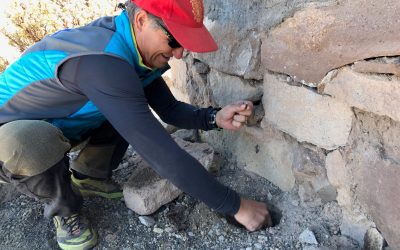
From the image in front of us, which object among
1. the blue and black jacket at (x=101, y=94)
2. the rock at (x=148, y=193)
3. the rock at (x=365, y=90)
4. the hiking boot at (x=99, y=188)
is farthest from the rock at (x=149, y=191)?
the rock at (x=365, y=90)

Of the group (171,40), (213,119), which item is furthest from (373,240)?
(171,40)

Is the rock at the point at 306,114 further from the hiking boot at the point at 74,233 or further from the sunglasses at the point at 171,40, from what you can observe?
the hiking boot at the point at 74,233

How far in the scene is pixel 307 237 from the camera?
1823mm

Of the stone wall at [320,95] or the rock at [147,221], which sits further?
the rock at [147,221]

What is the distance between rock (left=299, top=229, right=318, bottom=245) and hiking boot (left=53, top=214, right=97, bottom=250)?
85cm

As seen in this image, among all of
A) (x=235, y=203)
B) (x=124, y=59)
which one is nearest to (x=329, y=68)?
(x=235, y=203)

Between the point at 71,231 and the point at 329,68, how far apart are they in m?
1.21

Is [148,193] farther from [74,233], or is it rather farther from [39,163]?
[39,163]

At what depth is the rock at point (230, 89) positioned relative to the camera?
2.06 meters

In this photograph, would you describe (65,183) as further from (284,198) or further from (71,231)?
(284,198)

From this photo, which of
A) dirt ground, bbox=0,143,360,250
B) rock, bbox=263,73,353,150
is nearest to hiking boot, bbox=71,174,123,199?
dirt ground, bbox=0,143,360,250

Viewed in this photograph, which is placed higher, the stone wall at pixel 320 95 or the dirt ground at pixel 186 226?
the stone wall at pixel 320 95

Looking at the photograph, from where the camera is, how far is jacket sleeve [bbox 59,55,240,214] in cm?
151

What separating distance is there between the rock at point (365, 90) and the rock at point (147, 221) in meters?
0.93
